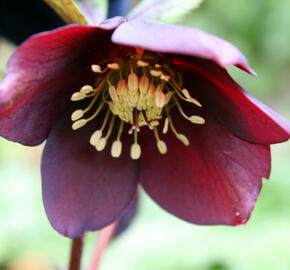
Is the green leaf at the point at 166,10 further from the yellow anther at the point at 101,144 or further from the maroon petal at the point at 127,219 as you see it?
the maroon petal at the point at 127,219

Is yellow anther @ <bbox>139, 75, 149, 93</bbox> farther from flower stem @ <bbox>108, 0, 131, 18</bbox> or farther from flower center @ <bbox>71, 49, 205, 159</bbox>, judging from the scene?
flower stem @ <bbox>108, 0, 131, 18</bbox>

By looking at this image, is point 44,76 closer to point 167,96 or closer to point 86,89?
point 86,89

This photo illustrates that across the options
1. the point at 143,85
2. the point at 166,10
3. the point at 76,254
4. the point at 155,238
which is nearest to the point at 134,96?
the point at 143,85

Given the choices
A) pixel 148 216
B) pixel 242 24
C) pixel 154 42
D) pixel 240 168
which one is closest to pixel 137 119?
pixel 240 168

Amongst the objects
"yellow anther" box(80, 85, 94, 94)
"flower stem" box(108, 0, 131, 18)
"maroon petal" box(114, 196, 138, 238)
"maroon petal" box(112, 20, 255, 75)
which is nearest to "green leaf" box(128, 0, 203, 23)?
"flower stem" box(108, 0, 131, 18)

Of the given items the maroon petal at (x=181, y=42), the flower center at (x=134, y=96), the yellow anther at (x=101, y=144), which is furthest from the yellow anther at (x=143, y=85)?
the maroon petal at (x=181, y=42)
